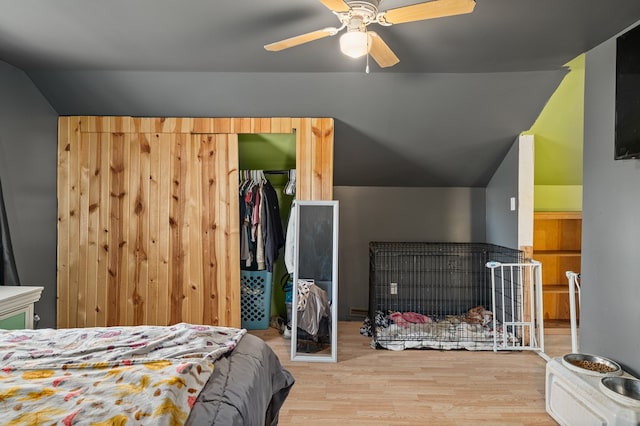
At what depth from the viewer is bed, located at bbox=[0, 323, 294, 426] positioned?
111 centimetres

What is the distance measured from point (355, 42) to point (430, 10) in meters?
0.35

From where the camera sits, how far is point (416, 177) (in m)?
4.40

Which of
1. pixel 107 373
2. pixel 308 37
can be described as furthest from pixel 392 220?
pixel 107 373

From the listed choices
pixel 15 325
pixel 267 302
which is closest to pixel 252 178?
pixel 267 302

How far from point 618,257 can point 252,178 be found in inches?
119

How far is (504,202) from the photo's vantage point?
4066 mm

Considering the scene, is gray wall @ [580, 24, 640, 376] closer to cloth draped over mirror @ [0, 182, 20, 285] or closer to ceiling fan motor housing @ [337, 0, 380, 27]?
ceiling fan motor housing @ [337, 0, 380, 27]

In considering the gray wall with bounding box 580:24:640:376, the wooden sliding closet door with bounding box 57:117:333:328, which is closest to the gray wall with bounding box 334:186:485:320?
the wooden sliding closet door with bounding box 57:117:333:328

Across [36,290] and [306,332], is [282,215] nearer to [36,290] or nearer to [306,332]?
[306,332]

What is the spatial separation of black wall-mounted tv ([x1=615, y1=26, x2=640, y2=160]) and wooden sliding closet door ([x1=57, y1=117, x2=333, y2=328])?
2826 millimetres

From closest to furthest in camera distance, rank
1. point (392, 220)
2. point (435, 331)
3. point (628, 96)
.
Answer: point (628, 96), point (435, 331), point (392, 220)

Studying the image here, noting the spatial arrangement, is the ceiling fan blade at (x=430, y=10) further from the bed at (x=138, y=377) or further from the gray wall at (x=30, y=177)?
the gray wall at (x=30, y=177)

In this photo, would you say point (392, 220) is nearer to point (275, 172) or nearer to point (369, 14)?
point (275, 172)

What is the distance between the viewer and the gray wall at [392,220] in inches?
180
